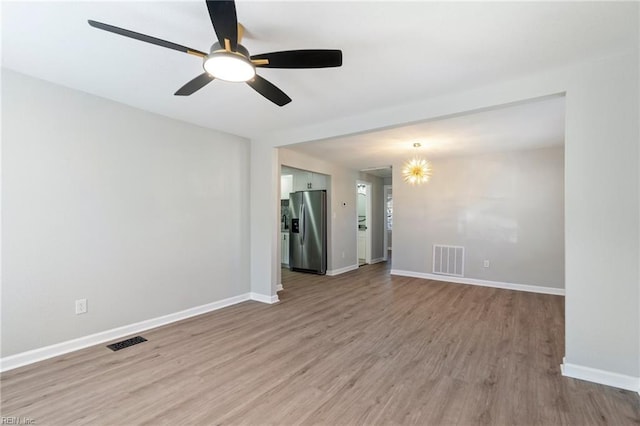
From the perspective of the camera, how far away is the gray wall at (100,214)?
97.5 inches

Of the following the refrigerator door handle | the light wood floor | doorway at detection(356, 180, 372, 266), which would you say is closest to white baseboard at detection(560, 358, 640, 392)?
the light wood floor

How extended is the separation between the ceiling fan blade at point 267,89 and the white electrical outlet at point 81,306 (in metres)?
2.60

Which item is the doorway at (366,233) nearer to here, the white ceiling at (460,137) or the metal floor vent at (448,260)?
the white ceiling at (460,137)

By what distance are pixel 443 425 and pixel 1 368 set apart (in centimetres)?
335

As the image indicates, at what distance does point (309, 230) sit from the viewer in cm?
637

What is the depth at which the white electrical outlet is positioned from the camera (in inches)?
110

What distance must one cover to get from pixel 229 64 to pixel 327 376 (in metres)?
2.36

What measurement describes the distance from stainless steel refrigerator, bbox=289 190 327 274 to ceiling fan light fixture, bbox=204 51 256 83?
173 inches

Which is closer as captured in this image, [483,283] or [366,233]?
[483,283]

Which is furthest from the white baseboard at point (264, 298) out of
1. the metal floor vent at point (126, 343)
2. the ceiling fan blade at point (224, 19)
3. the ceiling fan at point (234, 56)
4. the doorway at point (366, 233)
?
the doorway at point (366, 233)

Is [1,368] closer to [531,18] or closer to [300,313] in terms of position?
[300,313]

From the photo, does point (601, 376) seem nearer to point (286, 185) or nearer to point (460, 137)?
point (460, 137)

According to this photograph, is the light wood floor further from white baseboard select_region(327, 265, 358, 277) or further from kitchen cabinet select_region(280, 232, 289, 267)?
kitchen cabinet select_region(280, 232, 289, 267)

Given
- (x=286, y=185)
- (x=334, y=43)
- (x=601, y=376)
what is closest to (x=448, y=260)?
(x=601, y=376)
